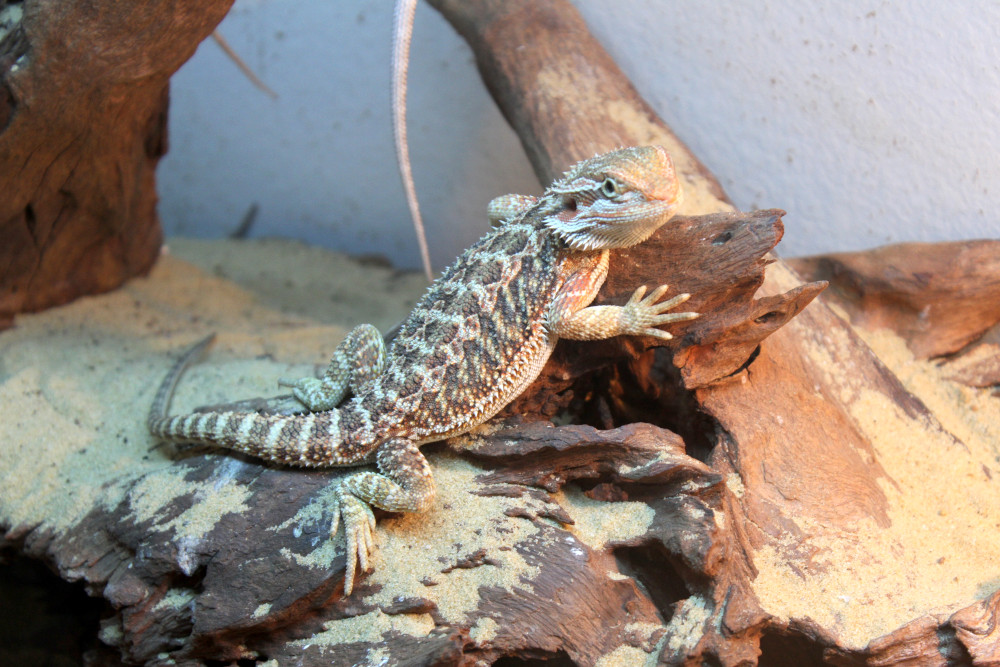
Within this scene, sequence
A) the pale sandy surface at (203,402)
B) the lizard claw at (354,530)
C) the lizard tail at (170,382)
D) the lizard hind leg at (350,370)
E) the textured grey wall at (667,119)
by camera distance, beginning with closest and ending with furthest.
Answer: the lizard claw at (354,530)
the pale sandy surface at (203,402)
the lizard hind leg at (350,370)
the lizard tail at (170,382)
the textured grey wall at (667,119)

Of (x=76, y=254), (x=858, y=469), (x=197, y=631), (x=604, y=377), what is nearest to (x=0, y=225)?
(x=76, y=254)

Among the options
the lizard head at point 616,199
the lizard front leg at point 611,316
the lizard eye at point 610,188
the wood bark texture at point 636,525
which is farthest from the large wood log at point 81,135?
the lizard front leg at point 611,316

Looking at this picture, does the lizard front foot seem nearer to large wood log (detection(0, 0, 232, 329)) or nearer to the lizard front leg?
the lizard front leg

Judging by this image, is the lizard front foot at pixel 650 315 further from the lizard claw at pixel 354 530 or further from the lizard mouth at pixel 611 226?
the lizard claw at pixel 354 530

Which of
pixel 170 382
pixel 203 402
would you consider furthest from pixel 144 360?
pixel 203 402

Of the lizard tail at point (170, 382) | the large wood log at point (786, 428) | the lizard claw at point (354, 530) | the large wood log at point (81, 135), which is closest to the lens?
the large wood log at point (786, 428)

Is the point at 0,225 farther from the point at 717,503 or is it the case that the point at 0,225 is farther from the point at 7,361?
the point at 717,503

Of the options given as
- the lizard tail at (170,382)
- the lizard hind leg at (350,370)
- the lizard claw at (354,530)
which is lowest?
the lizard tail at (170,382)

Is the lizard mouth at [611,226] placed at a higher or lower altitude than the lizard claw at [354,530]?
higher
